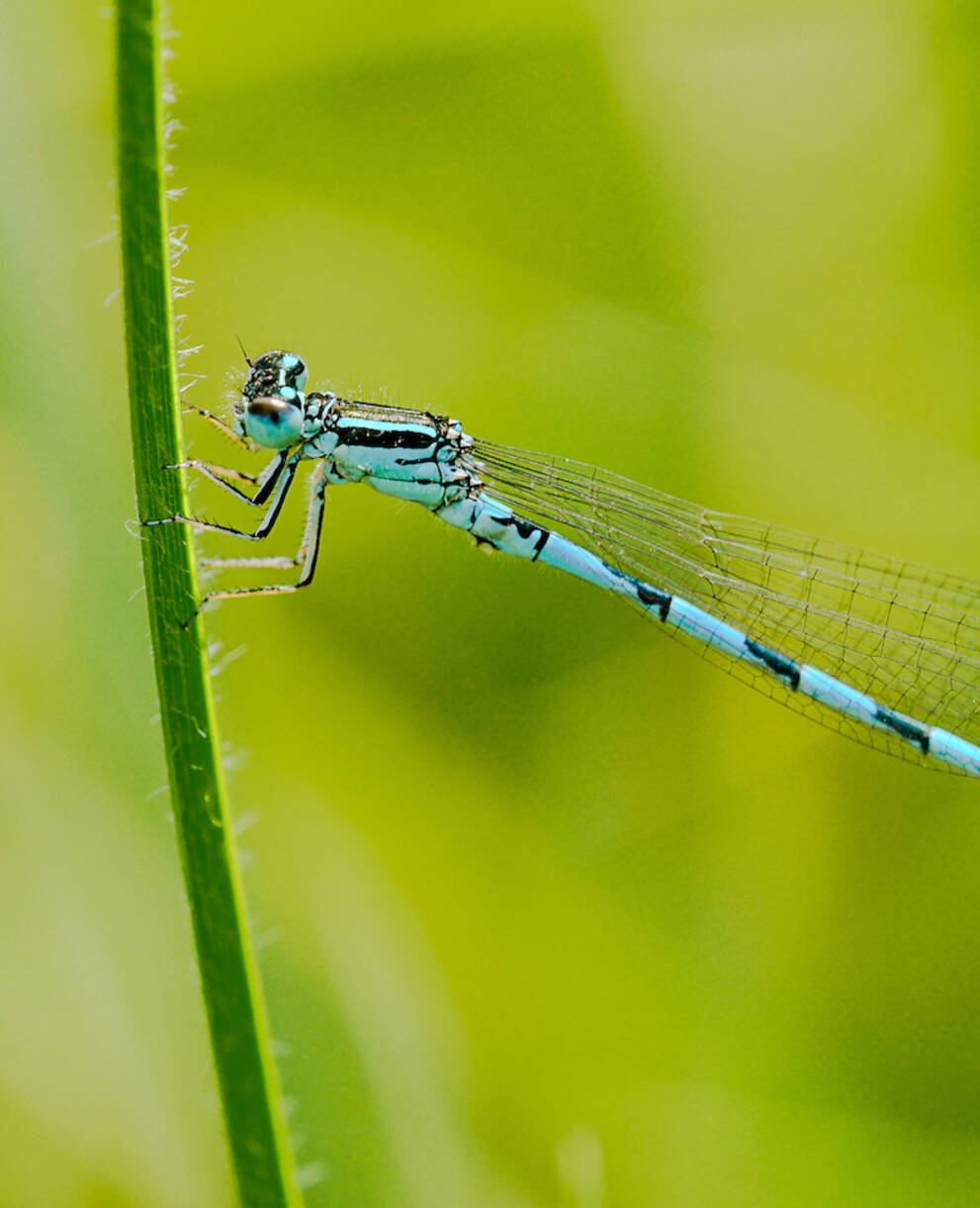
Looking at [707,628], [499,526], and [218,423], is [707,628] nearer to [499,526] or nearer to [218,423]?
[499,526]

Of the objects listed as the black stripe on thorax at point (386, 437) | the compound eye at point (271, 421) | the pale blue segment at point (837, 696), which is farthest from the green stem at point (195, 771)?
the pale blue segment at point (837, 696)

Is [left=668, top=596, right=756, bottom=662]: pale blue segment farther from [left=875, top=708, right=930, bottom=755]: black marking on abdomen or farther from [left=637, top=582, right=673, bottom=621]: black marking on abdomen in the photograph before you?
[left=875, top=708, right=930, bottom=755]: black marking on abdomen

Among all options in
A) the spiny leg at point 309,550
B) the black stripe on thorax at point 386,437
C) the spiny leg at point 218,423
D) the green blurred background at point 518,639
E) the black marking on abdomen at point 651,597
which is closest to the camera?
the spiny leg at point 218,423

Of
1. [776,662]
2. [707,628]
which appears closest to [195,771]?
[707,628]

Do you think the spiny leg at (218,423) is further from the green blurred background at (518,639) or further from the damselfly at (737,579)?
the damselfly at (737,579)

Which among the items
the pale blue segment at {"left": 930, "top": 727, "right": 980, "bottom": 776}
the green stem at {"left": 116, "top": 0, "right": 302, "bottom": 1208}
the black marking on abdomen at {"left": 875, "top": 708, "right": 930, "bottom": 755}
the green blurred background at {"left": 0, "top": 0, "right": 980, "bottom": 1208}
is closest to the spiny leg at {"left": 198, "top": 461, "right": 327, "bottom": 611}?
the green blurred background at {"left": 0, "top": 0, "right": 980, "bottom": 1208}

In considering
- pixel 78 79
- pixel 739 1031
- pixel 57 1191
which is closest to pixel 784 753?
pixel 739 1031

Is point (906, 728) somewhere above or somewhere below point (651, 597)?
below
